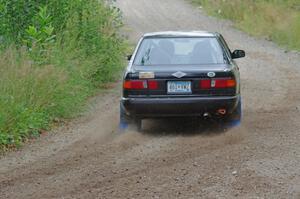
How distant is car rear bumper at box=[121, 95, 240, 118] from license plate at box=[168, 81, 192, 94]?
0.10m

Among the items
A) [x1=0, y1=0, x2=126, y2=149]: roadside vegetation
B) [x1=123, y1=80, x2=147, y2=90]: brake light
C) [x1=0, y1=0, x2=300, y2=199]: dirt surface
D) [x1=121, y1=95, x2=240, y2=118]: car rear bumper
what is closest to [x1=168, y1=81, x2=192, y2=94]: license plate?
[x1=121, y1=95, x2=240, y2=118]: car rear bumper

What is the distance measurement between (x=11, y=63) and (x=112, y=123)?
1.93 m

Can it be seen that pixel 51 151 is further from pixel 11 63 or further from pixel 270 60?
pixel 270 60

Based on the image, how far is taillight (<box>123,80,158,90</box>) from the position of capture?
33.0 feet

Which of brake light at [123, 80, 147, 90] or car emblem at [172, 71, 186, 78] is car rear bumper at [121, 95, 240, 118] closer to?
brake light at [123, 80, 147, 90]

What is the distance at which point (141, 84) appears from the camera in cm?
1010

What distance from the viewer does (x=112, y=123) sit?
38.0ft

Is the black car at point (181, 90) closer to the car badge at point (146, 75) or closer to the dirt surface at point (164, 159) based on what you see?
the car badge at point (146, 75)

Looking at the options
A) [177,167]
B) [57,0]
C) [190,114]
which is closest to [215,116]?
[190,114]

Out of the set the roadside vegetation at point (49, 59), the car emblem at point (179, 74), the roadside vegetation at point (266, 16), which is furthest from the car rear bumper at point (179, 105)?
the roadside vegetation at point (266, 16)

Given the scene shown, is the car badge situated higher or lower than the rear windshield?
lower

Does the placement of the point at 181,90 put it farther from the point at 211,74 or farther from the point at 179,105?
the point at 211,74

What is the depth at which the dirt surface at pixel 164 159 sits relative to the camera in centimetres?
734

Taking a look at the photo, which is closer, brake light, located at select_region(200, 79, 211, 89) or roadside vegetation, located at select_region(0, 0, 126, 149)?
brake light, located at select_region(200, 79, 211, 89)
